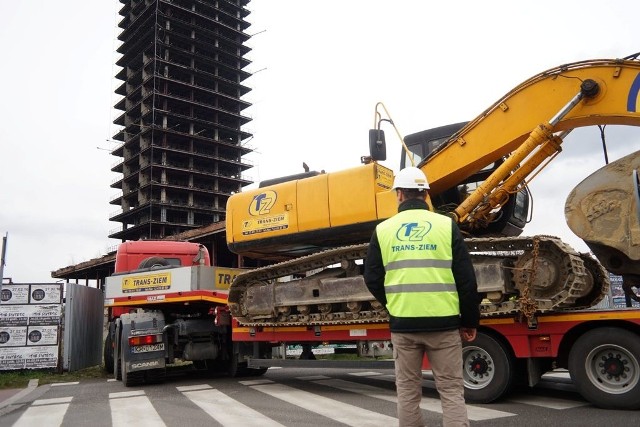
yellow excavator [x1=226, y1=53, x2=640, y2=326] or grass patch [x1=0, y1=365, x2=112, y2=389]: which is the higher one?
yellow excavator [x1=226, y1=53, x2=640, y2=326]

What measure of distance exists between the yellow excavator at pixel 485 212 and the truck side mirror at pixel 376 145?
0.01 m

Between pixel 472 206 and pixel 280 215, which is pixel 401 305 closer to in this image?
pixel 472 206

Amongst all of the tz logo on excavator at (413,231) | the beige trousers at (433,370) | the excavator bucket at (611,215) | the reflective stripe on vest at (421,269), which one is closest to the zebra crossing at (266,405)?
the excavator bucket at (611,215)

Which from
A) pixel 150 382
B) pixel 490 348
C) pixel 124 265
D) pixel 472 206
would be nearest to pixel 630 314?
pixel 490 348

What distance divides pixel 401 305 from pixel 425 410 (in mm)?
3083

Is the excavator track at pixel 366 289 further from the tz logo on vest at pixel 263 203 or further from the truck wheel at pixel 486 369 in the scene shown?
the tz logo on vest at pixel 263 203

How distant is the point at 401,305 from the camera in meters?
3.80

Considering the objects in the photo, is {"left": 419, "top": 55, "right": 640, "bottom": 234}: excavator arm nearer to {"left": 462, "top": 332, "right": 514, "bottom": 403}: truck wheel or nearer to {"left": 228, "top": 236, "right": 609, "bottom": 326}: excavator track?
{"left": 228, "top": 236, "right": 609, "bottom": 326}: excavator track

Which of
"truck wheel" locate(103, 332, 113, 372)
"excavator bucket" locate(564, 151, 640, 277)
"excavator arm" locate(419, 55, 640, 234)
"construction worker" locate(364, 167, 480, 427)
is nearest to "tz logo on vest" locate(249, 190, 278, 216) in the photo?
"excavator arm" locate(419, 55, 640, 234)

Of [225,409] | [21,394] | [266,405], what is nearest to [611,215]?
[266,405]

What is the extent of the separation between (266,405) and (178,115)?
75800 millimetres

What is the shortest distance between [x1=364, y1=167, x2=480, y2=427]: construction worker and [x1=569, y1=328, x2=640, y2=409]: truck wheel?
306 cm

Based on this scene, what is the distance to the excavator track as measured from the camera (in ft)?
21.5

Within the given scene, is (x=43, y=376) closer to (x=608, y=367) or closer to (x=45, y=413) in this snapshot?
(x=45, y=413)
